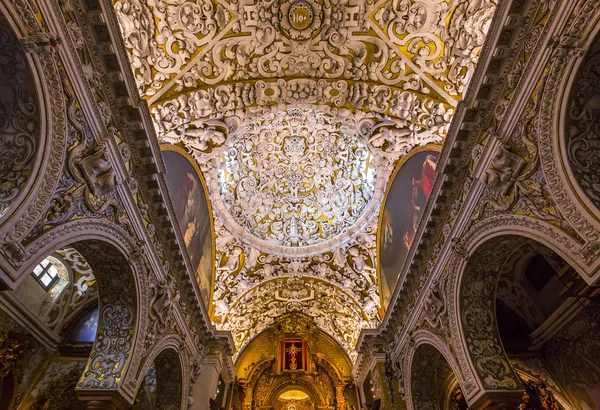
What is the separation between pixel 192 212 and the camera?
10.6m

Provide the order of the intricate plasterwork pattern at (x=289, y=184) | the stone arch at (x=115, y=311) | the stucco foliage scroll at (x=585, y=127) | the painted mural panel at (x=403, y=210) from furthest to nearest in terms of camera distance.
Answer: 1. the intricate plasterwork pattern at (x=289, y=184)
2. the painted mural panel at (x=403, y=210)
3. the stone arch at (x=115, y=311)
4. the stucco foliage scroll at (x=585, y=127)

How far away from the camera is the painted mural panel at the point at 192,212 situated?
30.9ft

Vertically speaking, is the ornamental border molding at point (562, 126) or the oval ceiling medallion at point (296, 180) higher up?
the oval ceiling medallion at point (296, 180)

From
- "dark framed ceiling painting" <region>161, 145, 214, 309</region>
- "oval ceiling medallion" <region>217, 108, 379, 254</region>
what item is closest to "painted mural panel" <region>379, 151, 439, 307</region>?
"oval ceiling medallion" <region>217, 108, 379, 254</region>

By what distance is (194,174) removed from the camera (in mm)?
10836

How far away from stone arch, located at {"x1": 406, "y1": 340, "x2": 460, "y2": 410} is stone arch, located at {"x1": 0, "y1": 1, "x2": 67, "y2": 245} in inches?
359

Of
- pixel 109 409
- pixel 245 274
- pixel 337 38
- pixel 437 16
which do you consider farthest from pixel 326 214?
pixel 109 409

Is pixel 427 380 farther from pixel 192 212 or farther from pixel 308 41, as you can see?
pixel 308 41

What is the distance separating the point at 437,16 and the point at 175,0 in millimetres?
5466

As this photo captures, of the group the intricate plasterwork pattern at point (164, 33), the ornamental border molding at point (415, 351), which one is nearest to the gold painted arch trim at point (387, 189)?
the ornamental border molding at point (415, 351)

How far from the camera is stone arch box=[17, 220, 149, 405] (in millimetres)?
6383

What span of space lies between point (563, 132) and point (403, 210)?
6.12m

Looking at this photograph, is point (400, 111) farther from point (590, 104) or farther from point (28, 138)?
point (28, 138)

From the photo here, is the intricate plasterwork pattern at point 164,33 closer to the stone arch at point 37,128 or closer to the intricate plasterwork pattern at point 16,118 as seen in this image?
the stone arch at point 37,128
